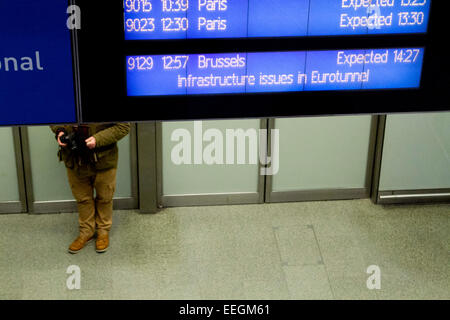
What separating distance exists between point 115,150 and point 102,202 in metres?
0.48

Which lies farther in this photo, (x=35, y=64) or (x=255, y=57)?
(x=255, y=57)

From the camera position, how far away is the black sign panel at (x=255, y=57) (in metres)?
2.55

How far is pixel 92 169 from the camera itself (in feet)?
17.2

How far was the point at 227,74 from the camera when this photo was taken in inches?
104

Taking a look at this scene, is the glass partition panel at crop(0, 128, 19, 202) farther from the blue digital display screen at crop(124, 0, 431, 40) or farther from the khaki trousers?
the blue digital display screen at crop(124, 0, 431, 40)

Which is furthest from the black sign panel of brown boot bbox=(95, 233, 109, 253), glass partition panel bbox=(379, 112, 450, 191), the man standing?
glass partition panel bbox=(379, 112, 450, 191)

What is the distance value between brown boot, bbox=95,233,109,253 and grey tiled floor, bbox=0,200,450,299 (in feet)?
0.16

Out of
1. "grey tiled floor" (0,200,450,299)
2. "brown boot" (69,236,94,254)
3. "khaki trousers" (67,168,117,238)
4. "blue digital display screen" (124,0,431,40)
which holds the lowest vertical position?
"grey tiled floor" (0,200,450,299)

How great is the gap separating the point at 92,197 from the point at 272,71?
3.12m

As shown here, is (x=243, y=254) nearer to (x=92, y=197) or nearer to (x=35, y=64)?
(x=92, y=197)

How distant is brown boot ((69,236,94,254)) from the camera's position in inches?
216

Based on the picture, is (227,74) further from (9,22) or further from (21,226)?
(21,226)

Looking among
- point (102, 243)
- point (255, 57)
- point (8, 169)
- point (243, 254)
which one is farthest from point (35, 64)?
point (8, 169)

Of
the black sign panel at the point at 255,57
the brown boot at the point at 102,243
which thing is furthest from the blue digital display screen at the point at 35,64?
the brown boot at the point at 102,243
